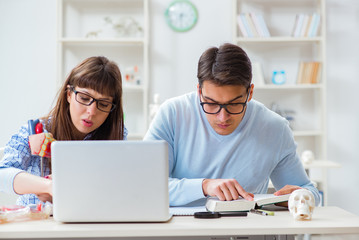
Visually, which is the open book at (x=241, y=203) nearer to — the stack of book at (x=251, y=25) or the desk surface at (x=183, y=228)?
the desk surface at (x=183, y=228)

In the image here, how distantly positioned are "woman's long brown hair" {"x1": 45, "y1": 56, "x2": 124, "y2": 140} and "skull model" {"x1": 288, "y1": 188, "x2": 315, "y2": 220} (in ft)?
2.75

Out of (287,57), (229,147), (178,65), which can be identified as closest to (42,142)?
(229,147)

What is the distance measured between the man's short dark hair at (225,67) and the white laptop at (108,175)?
0.46m

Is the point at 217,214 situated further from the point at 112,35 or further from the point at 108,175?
the point at 112,35

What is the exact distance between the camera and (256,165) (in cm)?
169

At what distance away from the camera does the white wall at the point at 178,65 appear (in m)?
4.24

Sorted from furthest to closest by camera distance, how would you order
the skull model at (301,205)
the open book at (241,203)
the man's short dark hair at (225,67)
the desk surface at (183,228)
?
the man's short dark hair at (225,67)
the open book at (241,203)
the skull model at (301,205)
the desk surface at (183,228)

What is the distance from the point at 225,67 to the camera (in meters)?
1.52

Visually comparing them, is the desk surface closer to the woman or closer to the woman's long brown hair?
the woman

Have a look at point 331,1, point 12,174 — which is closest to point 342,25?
point 331,1

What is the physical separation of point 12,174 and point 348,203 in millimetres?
3584

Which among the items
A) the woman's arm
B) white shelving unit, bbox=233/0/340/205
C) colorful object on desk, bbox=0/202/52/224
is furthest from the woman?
white shelving unit, bbox=233/0/340/205

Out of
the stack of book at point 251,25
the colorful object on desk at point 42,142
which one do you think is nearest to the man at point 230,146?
the colorful object on desk at point 42,142

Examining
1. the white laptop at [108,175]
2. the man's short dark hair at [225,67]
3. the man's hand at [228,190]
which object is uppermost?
the man's short dark hair at [225,67]
